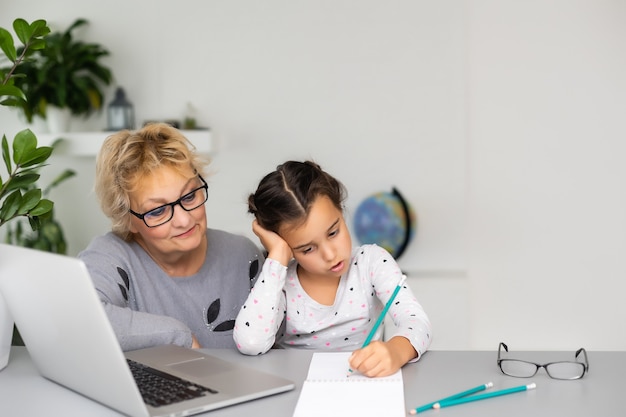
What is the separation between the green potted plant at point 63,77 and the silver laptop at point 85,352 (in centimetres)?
298

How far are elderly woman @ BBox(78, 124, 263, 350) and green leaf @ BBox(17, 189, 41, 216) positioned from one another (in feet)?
0.82

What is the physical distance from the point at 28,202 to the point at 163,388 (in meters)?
0.50

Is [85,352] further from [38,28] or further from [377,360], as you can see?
[38,28]

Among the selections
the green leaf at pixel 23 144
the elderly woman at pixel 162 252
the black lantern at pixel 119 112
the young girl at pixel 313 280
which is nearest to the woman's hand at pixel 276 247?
the young girl at pixel 313 280

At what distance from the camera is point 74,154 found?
422 centimetres

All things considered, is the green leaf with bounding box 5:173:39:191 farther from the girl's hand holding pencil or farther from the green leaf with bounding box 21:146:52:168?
the girl's hand holding pencil

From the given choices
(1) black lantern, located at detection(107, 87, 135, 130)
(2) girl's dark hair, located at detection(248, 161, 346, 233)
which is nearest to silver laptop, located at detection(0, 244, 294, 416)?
(2) girl's dark hair, located at detection(248, 161, 346, 233)

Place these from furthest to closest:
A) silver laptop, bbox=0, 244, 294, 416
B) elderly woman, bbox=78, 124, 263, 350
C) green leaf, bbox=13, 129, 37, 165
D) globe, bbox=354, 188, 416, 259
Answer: globe, bbox=354, 188, 416, 259
elderly woman, bbox=78, 124, 263, 350
green leaf, bbox=13, 129, 37, 165
silver laptop, bbox=0, 244, 294, 416

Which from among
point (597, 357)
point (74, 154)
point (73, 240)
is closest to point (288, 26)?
point (74, 154)

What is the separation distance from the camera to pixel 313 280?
1.85 meters

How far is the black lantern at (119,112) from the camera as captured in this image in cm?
423

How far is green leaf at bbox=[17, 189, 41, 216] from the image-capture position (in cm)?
151

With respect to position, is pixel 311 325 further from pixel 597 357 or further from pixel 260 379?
pixel 597 357

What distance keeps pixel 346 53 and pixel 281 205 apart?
2541 millimetres
